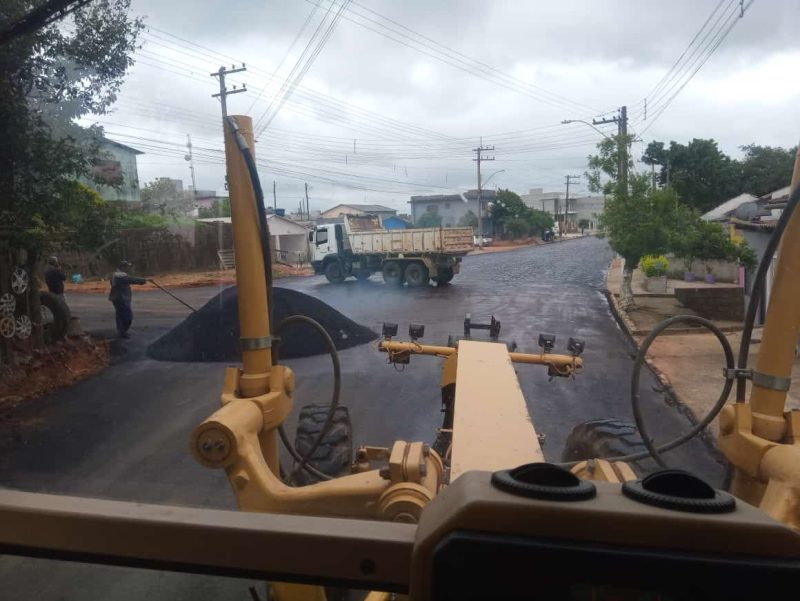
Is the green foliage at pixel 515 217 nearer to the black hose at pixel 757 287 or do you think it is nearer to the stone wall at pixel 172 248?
the stone wall at pixel 172 248

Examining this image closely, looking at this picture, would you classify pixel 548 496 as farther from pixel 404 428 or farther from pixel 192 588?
pixel 404 428

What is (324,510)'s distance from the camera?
253 centimetres

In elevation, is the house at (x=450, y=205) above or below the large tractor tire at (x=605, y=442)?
above

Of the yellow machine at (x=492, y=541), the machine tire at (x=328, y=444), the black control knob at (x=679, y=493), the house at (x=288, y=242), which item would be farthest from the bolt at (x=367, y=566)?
the house at (x=288, y=242)

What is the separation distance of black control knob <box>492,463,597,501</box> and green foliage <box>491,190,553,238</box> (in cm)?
5277

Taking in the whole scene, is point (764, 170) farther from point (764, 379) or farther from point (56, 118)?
point (764, 379)

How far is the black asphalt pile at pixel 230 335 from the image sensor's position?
11.9 m

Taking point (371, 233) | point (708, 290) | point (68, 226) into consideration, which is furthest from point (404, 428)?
point (371, 233)

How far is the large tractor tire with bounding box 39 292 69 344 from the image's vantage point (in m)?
12.8

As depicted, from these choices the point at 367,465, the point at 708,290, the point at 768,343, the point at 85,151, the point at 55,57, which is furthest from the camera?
the point at 708,290

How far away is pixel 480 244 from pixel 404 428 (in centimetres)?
4133

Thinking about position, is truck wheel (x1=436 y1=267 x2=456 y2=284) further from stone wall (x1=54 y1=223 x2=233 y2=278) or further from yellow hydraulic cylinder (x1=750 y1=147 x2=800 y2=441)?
yellow hydraulic cylinder (x1=750 y1=147 x2=800 y2=441)

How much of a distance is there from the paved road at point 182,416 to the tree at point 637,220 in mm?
1789

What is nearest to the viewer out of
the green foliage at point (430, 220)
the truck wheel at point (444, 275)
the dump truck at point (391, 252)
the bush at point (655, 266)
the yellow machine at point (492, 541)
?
the yellow machine at point (492, 541)
